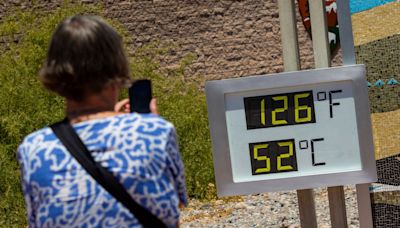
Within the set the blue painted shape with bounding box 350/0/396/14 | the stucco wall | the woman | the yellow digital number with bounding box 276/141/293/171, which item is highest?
the stucco wall

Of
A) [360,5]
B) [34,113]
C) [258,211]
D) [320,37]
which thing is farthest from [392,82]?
[34,113]

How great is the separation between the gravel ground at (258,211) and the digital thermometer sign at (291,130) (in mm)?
3004

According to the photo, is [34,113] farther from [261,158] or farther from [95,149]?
[95,149]

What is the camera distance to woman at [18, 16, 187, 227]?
8.56 feet

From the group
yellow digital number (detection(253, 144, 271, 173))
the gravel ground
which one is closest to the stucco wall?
the gravel ground

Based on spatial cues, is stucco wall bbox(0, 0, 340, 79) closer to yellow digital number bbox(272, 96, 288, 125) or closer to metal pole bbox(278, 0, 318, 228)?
metal pole bbox(278, 0, 318, 228)

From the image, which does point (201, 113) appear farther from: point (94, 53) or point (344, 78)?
point (94, 53)

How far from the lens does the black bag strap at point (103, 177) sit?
2.60m

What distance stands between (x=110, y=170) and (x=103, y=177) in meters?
0.03

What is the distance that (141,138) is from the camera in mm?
2625

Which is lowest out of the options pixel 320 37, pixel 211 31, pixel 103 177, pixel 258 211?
pixel 258 211

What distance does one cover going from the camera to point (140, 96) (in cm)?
280

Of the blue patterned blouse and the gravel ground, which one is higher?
the blue patterned blouse

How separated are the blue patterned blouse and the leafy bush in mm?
6736
